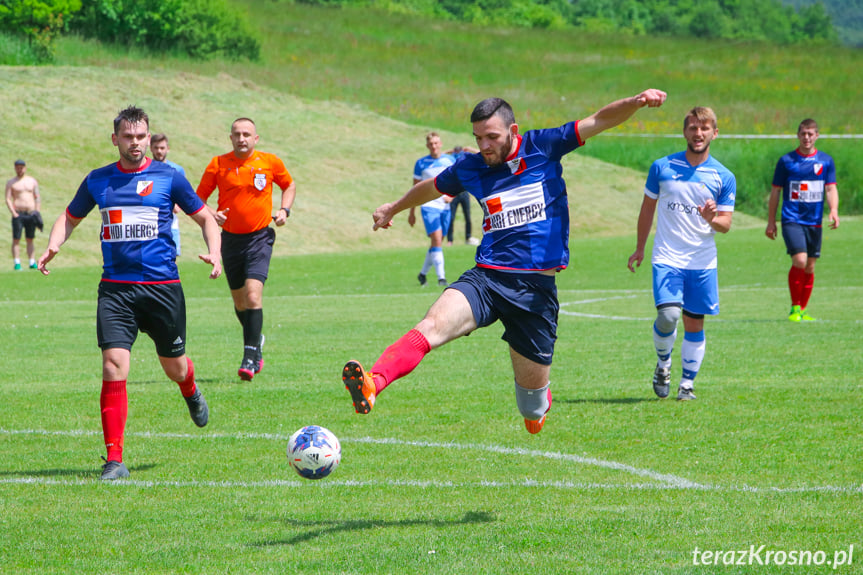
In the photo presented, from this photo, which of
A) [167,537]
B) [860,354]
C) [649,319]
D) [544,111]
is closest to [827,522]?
[167,537]

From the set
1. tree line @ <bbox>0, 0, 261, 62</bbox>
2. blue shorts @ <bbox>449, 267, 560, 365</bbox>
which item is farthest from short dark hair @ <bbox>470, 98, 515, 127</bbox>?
tree line @ <bbox>0, 0, 261, 62</bbox>

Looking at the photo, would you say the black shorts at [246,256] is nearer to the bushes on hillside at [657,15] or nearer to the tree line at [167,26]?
the tree line at [167,26]

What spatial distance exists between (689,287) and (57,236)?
529 centimetres

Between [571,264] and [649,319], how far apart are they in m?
11.3

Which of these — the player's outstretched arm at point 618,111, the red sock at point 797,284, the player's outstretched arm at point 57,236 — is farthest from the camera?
the red sock at point 797,284

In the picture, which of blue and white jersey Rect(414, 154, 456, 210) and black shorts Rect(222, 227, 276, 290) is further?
blue and white jersey Rect(414, 154, 456, 210)

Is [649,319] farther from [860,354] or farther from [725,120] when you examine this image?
[725,120]

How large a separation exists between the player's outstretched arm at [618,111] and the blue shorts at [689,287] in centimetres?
345

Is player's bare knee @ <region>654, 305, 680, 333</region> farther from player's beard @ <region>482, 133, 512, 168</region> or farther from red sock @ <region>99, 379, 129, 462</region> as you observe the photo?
red sock @ <region>99, 379, 129, 462</region>

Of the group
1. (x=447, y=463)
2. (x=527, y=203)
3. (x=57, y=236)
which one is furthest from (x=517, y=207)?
(x=57, y=236)

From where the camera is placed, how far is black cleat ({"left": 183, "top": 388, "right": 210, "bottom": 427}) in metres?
8.10

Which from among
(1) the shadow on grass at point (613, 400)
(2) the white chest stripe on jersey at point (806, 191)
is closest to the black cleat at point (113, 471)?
(1) the shadow on grass at point (613, 400)

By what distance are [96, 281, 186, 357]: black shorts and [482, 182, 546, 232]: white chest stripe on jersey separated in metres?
2.38

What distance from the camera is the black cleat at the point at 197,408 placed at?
26.6ft
